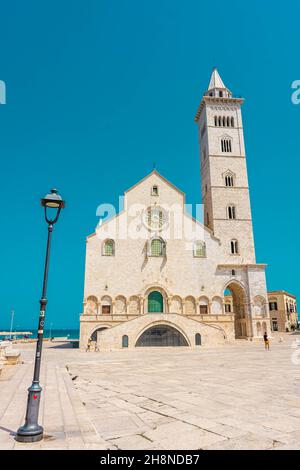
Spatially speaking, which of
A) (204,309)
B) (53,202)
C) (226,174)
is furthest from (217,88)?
(53,202)

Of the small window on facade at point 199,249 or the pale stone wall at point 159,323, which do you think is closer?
the pale stone wall at point 159,323

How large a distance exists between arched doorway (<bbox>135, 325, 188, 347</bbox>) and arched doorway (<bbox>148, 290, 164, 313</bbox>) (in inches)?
183

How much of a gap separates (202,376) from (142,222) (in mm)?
26441

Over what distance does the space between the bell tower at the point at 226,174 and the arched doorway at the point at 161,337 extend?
1327 cm

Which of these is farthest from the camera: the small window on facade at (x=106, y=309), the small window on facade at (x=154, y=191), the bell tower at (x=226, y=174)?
the bell tower at (x=226, y=174)

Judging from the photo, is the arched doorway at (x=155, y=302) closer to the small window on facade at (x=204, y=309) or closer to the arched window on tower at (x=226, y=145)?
the small window on facade at (x=204, y=309)

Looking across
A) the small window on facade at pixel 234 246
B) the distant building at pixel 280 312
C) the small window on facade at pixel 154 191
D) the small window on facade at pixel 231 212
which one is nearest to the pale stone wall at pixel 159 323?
the small window on facade at pixel 234 246

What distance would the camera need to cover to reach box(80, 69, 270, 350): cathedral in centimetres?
3244

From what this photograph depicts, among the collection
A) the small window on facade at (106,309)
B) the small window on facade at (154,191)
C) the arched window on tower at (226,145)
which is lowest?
the small window on facade at (106,309)

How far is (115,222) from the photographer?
38.0 metres

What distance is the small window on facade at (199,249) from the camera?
38.8 metres

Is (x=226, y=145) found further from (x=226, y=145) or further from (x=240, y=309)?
(x=240, y=309)

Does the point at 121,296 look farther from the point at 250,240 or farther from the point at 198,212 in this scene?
the point at 250,240

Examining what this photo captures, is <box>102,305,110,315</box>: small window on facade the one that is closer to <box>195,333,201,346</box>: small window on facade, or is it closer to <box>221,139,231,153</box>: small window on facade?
<box>195,333,201,346</box>: small window on facade
